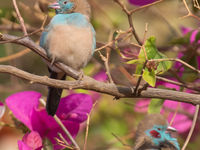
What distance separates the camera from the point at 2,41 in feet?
5.74

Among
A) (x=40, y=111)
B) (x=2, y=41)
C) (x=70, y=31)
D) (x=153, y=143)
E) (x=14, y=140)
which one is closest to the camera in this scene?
(x=2, y=41)

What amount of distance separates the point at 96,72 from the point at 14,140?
88 centimetres

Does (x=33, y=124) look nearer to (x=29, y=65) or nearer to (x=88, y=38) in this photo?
(x=88, y=38)

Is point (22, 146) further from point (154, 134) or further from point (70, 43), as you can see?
→ point (154, 134)

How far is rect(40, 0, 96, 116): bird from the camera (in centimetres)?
243

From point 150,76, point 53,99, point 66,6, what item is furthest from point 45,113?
point 66,6

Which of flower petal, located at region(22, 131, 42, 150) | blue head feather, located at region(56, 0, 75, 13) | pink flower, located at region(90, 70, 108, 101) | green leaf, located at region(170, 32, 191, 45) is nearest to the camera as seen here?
flower petal, located at region(22, 131, 42, 150)

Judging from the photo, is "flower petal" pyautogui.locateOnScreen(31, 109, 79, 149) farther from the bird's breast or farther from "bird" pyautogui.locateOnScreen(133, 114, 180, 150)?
"bird" pyautogui.locateOnScreen(133, 114, 180, 150)

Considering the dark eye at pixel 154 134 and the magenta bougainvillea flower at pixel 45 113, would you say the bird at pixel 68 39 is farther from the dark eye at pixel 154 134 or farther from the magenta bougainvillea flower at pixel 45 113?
the dark eye at pixel 154 134

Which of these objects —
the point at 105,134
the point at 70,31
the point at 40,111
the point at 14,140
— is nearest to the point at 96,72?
the point at 105,134

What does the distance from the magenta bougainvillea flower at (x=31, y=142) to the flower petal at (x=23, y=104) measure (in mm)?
75

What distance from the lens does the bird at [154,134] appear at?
2.86m

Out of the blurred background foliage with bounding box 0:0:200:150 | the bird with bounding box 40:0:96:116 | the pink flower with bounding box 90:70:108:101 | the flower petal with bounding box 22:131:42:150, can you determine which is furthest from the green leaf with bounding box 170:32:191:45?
the flower petal with bounding box 22:131:42:150

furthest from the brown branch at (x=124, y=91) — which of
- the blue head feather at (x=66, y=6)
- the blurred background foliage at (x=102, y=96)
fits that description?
the blurred background foliage at (x=102, y=96)
